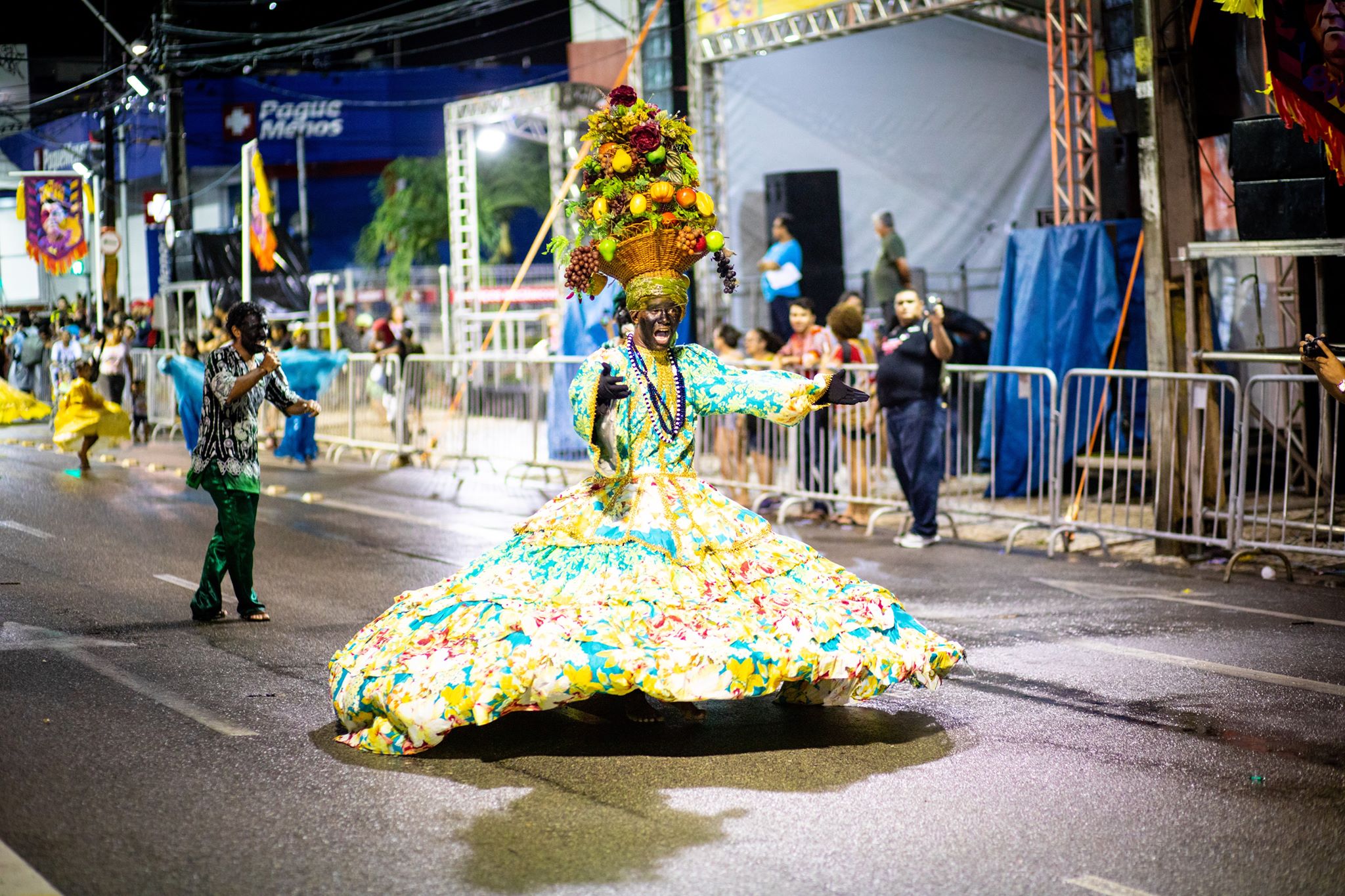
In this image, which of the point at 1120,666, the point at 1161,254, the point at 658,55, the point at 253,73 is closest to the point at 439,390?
the point at 658,55

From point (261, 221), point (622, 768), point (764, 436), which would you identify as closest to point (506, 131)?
point (261, 221)

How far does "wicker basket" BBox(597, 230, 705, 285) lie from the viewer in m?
6.52

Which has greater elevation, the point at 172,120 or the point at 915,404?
the point at 172,120

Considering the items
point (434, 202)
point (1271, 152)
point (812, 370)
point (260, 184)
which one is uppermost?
point (434, 202)

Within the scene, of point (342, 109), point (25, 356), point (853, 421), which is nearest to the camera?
point (853, 421)

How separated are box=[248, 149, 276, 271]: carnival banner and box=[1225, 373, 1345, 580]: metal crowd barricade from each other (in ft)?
47.0

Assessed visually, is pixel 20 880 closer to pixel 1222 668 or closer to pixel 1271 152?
pixel 1222 668

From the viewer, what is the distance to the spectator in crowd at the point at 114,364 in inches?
886

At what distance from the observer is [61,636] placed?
328 inches

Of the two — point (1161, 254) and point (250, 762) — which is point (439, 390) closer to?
point (1161, 254)

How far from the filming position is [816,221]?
832 inches

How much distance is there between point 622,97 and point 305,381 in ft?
42.6

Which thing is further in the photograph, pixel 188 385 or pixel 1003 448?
pixel 188 385

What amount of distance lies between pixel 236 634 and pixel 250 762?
104 inches
